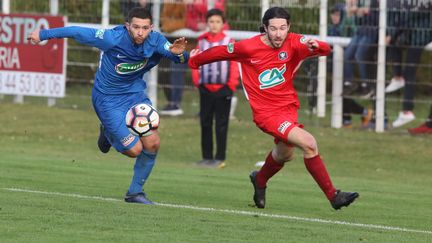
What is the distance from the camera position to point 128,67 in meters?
12.7

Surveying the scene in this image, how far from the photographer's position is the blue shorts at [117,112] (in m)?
12.7

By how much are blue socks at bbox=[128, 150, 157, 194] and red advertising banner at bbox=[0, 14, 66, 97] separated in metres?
10.6

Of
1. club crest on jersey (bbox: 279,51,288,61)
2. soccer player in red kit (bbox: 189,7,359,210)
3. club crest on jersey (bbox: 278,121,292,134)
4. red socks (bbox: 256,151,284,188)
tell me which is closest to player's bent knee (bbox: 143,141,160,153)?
soccer player in red kit (bbox: 189,7,359,210)

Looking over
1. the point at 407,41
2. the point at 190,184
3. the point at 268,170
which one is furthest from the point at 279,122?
the point at 407,41

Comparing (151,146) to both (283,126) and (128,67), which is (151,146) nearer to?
(128,67)

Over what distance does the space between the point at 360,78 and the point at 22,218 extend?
40.7 ft

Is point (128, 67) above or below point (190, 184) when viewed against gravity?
above

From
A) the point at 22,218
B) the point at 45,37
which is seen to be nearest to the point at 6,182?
the point at 45,37

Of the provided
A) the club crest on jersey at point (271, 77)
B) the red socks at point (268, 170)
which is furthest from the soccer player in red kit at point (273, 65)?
the red socks at point (268, 170)

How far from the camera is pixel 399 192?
50.5 ft

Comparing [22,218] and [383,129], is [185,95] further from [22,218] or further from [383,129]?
[22,218]

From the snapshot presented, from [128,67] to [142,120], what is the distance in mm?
568

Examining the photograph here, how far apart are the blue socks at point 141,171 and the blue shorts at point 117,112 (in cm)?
19

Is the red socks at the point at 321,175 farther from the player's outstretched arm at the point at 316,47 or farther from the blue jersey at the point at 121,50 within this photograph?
the blue jersey at the point at 121,50
